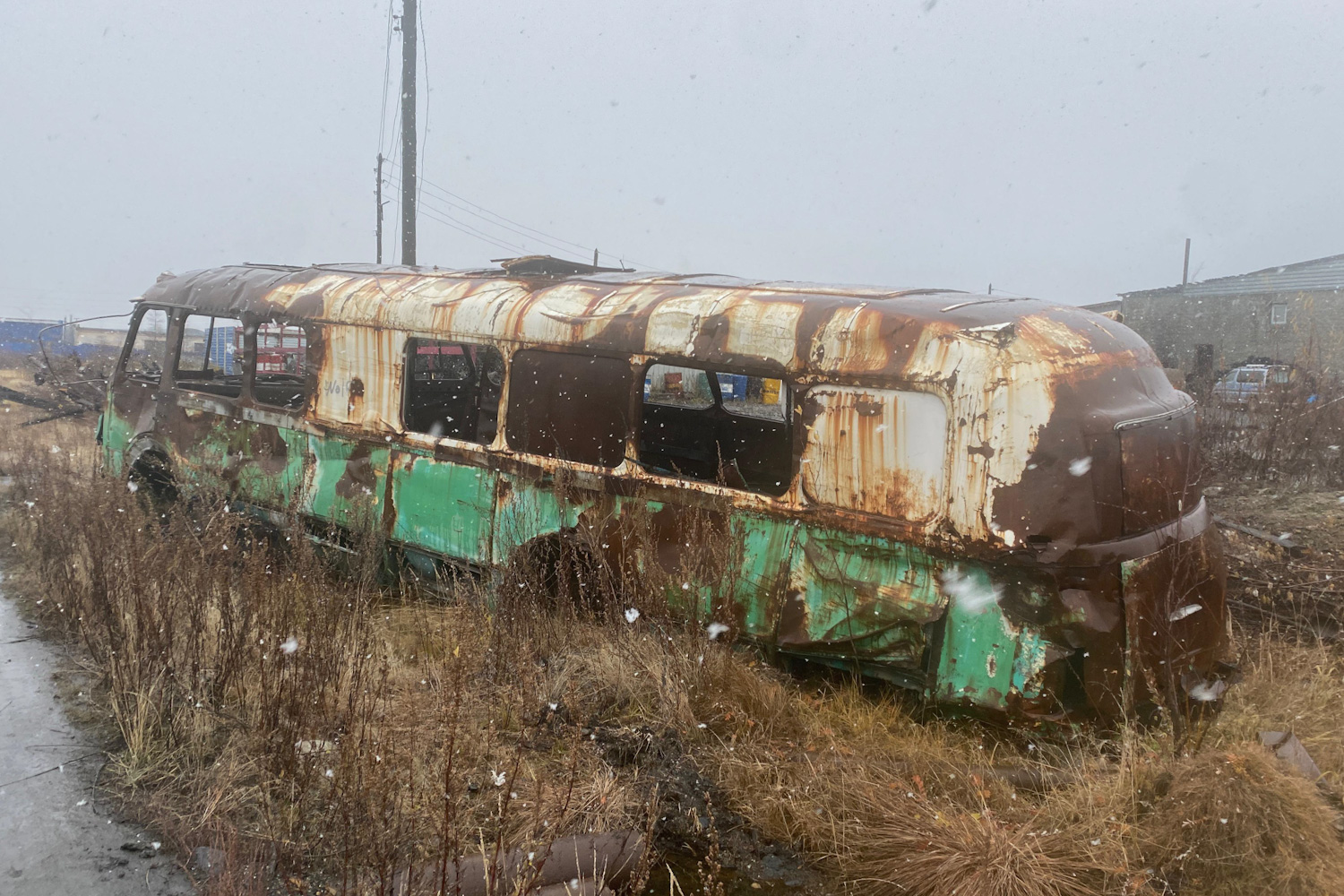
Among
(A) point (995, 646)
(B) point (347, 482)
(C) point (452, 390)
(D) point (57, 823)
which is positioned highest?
(C) point (452, 390)

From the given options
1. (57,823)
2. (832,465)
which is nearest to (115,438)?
(57,823)

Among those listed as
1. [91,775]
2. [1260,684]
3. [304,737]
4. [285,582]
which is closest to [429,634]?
[285,582]

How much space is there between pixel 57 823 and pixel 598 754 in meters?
2.13

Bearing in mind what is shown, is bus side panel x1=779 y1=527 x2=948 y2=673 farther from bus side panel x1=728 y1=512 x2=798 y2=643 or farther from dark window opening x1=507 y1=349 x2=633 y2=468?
dark window opening x1=507 y1=349 x2=633 y2=468

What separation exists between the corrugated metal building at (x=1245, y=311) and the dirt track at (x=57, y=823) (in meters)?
29.2

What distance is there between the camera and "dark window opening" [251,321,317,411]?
595 centimetres

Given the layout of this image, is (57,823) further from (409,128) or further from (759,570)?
(409,128)

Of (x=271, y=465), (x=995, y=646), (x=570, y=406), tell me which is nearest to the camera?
(x=995, y=646)

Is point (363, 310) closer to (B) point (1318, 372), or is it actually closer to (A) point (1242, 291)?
(B) point (1318, 372)

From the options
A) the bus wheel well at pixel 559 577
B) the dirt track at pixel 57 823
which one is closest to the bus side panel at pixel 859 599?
the bus wheel well at pixel 559 577

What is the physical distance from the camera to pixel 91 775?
3760 mm

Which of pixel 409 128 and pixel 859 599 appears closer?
pixel 859 599

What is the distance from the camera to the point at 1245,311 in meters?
30.4

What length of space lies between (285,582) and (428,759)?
58.2 inches
